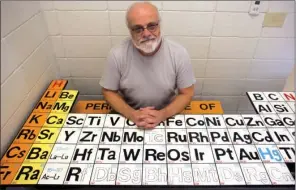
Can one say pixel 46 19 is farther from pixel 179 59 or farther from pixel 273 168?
pixel 273 168

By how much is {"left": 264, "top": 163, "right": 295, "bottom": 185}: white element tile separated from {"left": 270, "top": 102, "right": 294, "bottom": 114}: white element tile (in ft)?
1.25

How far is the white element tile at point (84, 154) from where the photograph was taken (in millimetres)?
903

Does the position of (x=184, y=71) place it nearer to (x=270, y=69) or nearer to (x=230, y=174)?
(x=230, y=174)

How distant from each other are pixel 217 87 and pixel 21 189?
1.45 m

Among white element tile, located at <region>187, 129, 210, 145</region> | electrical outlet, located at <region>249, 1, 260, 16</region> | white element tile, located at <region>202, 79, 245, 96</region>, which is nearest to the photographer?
white element tile, located at <region>187, 129, 210, 145</region>

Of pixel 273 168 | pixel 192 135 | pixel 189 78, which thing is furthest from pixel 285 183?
pixel 189 78

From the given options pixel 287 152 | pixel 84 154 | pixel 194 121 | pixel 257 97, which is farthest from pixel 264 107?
pixel 84 154

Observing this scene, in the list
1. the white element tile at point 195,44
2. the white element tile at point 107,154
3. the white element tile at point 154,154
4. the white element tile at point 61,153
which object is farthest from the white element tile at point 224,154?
the white element tile at point 195,44

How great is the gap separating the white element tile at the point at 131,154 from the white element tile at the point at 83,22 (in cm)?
86

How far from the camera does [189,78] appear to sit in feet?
4.11

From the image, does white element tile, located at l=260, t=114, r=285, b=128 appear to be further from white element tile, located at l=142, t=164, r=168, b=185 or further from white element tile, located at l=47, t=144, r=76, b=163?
white element tile, located at l=47, t=144, r=76, b=163

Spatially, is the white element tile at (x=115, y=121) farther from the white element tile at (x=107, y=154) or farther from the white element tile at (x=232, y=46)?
the white element tile at (x=232, y=46)

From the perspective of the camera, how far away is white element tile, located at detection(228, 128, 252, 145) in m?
1.00

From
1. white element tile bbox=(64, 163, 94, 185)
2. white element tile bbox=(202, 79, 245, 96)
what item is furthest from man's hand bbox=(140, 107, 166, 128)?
white element tile bbox=(202, 79, 245, 96)
